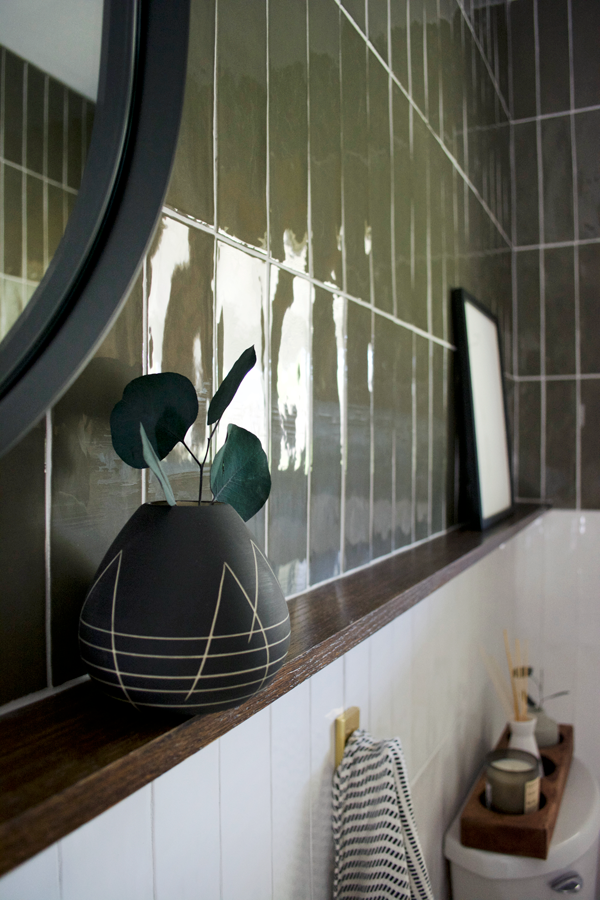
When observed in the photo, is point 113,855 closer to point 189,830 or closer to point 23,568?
point 189,830

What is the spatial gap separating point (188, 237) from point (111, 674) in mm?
360

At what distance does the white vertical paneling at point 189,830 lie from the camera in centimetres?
52

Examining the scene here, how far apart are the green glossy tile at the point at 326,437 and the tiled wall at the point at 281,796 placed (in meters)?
0.14

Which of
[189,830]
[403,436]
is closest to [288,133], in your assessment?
[403,436]

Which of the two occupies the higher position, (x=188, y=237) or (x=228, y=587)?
(x=188, y=237)

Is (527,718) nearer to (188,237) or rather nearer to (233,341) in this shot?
(233,341)

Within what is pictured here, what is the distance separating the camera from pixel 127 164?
44 centimetres

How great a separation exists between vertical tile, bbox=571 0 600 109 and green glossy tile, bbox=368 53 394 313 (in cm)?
133

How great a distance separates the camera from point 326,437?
2.70 feet

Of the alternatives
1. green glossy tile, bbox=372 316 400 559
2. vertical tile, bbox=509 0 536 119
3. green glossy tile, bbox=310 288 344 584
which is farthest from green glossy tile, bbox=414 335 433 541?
vertical tile, bbox=509 0 536 119

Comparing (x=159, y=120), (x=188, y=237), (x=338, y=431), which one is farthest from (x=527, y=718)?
(x=159, y=120)

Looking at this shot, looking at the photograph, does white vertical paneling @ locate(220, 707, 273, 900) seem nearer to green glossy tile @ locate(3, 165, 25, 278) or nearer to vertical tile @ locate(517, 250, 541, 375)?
green glossy tile @ locate(3, 165, 25, 278)

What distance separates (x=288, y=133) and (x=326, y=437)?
0.35 metres

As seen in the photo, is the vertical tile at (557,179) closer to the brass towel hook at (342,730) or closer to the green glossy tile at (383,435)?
the green glossy tile at (383,435)
